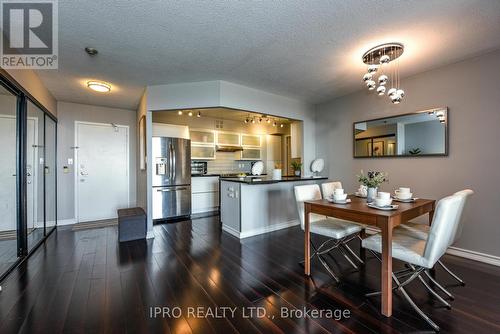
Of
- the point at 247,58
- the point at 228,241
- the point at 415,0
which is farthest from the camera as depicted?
the point at 228,241

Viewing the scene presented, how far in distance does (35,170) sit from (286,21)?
4.09 m

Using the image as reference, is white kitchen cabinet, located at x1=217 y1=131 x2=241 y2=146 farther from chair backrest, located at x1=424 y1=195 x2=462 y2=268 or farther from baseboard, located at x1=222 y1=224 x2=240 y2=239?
chair backrest, located at x1=424 y1=195 x2=462 y2=268

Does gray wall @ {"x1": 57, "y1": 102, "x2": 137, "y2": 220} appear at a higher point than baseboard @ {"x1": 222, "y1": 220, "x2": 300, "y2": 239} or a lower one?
higher

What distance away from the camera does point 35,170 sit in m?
3.31

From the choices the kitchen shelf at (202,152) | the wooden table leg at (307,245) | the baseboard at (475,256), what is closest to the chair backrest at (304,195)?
the wooden table leg at (307,245)

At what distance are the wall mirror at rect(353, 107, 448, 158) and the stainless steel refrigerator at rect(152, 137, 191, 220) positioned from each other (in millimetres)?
3541

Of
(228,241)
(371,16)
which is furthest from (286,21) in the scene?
(228,241)

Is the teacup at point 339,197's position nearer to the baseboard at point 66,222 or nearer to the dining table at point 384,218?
the dining table at point 384,218

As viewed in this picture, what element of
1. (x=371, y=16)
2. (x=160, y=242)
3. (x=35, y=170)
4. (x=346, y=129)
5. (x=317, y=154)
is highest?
(x=371, y=16)

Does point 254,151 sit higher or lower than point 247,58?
lower

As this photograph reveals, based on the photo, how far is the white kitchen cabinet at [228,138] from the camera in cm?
607

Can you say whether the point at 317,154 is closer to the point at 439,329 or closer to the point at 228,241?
the point at 228,241

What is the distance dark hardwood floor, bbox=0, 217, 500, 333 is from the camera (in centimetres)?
156

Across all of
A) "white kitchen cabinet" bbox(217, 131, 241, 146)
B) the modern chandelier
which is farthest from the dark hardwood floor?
"white kitchen cabinet" bbox(217, 131, 241, 146)
